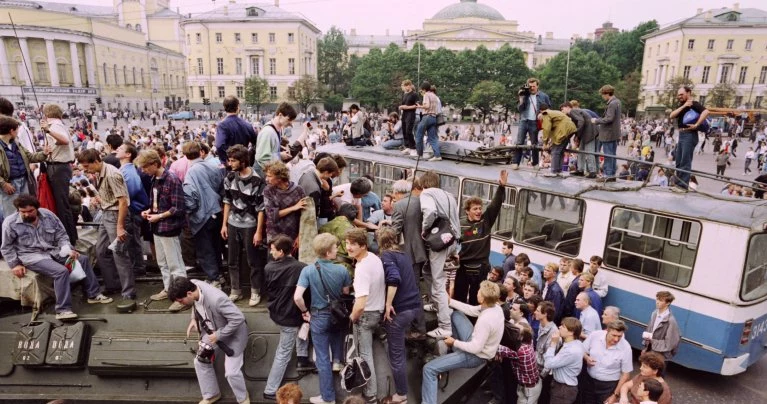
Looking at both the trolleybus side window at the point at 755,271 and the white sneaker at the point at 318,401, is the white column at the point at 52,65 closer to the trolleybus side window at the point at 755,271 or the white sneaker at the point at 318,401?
the white sneaker at the point at 318,401

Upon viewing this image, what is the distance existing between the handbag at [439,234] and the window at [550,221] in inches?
170

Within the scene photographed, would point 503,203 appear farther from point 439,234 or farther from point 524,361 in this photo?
point 439,234

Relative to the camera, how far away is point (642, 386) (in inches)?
211

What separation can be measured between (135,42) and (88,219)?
269 feet

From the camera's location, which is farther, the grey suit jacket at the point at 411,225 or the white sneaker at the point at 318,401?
the grey suit jacket at the point at 411,225

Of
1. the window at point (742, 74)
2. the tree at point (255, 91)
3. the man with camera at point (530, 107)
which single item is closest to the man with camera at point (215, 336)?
the man with camera at point (530, 107)

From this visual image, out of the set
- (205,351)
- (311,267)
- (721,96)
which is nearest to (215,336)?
(205,351)

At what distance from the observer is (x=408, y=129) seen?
12.5 m

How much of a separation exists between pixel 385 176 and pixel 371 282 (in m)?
7.63

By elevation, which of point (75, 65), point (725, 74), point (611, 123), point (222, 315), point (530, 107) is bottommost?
point (222, 315)

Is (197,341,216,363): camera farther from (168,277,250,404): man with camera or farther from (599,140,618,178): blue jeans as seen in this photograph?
(599,140,618,178): blue jeans

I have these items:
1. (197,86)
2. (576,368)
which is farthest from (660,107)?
(576,368)

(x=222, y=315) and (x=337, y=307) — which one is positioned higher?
(x=337, y=307)

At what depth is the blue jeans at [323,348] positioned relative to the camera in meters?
5.16
